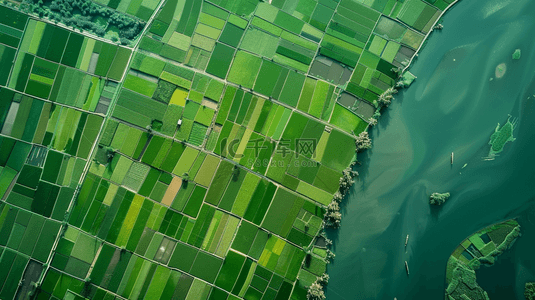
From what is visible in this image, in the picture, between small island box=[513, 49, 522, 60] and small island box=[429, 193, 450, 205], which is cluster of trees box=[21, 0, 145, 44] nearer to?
small island box=[429, 193, 450, 205]

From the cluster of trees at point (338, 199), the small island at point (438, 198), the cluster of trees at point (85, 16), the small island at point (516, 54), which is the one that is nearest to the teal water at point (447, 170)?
the small island at point (516, 54)

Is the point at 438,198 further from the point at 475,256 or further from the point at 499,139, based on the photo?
the point at 499,139

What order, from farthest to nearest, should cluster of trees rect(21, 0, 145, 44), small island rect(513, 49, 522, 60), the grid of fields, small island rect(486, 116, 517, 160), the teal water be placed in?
1. small island rect(513, 49, 522, 60)
2. cluster of trees rect(21, 0, 145, 44)
3. small island rect(486, 116, 517, 160)
4. the teal water
5. the grid of fields

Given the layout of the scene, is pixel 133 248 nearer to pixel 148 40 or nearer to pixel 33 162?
pixel 33 162

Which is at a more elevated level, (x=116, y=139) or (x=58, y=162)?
(x=116, y=139)

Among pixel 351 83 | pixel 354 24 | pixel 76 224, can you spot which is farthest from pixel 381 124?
pixel 76 224

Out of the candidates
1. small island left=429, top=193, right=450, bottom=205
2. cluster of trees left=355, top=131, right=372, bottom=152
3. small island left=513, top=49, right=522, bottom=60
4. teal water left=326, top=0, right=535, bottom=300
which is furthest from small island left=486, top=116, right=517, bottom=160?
cluster of trees left=355, top=131, right=372, bottom=152

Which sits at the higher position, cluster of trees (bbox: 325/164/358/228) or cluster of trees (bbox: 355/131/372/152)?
cluster of trees (bbox: 355/131/372/152)
